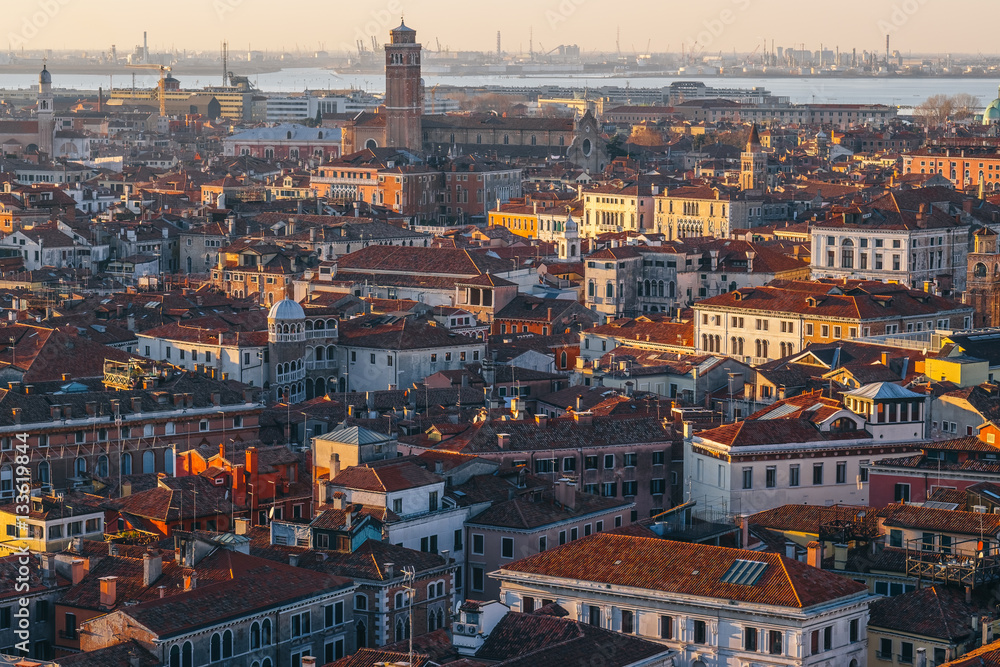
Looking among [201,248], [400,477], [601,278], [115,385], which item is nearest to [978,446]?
[400,477]

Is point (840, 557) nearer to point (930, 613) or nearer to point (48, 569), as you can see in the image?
point (930, 613)

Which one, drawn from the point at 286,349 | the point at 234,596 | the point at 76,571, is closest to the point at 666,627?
the point at 234,596

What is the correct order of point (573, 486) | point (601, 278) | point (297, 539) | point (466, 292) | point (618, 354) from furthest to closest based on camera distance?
1. point (601, 278)
2. point (466, 292)
3. point (618, 354)
4. point (573, 486)
5. point (297, 539)

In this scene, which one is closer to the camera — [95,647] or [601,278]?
[95,647]

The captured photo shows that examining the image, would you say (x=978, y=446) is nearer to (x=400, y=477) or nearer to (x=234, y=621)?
(x=400, y=477)

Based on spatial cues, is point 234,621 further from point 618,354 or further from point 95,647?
point 618,354

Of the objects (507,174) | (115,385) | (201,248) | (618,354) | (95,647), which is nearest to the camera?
(95,647)
